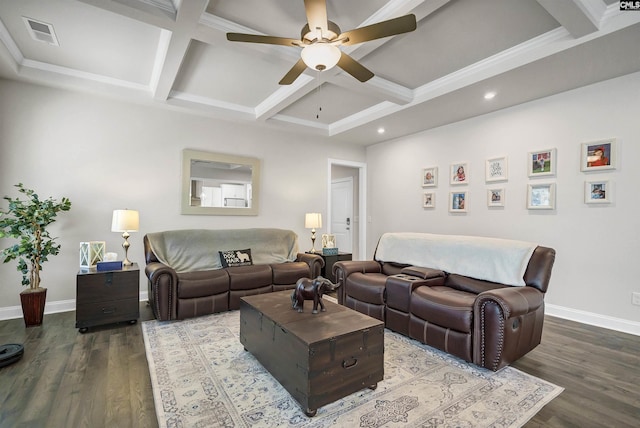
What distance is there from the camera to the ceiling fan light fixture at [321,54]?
75.5 inches

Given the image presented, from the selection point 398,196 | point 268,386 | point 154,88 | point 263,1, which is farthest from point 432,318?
point 154,88

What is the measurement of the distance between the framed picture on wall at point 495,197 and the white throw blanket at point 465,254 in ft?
3.70

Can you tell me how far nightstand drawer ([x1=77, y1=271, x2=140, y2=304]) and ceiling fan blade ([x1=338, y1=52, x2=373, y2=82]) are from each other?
9.63ft

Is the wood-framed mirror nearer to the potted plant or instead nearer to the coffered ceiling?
the coffered ceiling

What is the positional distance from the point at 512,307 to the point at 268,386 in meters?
1.81

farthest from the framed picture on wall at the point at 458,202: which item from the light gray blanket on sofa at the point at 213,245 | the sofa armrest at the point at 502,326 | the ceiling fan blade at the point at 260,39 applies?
the ceiling fan blade at the point at 260,39

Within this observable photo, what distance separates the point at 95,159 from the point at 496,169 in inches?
205

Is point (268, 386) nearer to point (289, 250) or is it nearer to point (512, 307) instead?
point (512, 307)

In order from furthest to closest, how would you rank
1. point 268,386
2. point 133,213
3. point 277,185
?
point 277,185 → point 133,213 → point 268,386

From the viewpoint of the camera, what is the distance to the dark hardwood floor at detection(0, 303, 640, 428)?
1.73 metres

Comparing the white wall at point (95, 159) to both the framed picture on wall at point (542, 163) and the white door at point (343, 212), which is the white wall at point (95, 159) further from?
the framed picture on wall at point (542, 163)

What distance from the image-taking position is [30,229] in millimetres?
3104

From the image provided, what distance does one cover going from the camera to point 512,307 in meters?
2.16

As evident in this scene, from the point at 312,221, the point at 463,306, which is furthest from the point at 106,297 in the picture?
the point at 463,306
